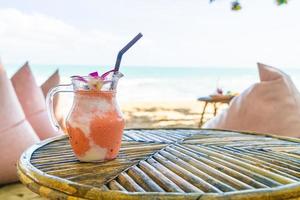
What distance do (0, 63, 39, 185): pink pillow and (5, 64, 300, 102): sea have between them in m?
10.7

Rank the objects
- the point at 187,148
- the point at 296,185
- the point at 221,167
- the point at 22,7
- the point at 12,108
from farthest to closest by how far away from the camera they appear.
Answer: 1. the point at 22,7
2. the point at 12,108
3. the point at 187,148
4. the point at 221,167
5. the point at 296,185

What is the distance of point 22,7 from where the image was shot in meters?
20.0

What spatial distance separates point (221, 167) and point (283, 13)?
82.8 feet

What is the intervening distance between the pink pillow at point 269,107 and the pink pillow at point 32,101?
872 millimetres

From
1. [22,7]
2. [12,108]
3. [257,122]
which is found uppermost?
[22,7]

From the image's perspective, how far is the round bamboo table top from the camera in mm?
539

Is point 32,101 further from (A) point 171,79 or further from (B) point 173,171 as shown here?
(A) point 171,79

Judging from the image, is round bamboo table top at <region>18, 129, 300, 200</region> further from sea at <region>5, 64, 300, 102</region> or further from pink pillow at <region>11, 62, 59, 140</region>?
sea at <region>5, 64, 300, 102</region>

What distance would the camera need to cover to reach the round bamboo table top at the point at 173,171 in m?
0.54

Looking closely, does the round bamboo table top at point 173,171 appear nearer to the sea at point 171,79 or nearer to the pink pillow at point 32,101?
the pink pillow at point 32,101

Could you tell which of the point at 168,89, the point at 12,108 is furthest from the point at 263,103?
the point at 168,89

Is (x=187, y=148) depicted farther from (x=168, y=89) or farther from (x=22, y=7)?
(x=22, y=7)

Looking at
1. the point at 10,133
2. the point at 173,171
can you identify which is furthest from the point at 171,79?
the point at 173,171

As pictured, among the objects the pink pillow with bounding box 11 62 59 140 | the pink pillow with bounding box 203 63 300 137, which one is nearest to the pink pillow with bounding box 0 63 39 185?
the pink pillow with bounding box 11 62 59 140
